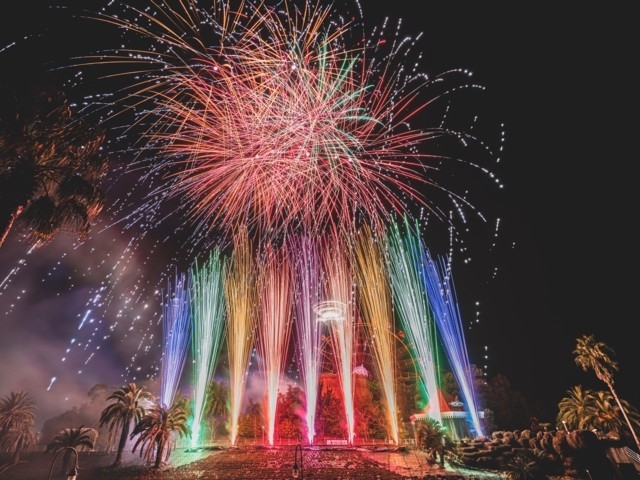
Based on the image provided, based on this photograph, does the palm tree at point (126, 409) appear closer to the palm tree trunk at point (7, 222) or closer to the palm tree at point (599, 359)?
the palm tree trunk at point (7, 222)

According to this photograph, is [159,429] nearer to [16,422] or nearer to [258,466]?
[258,466]

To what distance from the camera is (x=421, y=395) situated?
147 ft

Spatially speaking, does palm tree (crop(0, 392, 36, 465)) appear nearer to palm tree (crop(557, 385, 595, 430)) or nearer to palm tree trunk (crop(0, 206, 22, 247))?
palm tree trunk (crop(0, 206, 22, 247))

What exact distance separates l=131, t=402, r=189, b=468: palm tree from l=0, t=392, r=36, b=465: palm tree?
38.8 ft

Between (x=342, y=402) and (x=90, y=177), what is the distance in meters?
38.4

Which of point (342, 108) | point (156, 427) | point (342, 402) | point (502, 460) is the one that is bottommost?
point (502, 460)

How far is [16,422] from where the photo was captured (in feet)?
106

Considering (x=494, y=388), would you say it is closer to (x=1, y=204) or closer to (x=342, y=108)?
(x=342, y=108)

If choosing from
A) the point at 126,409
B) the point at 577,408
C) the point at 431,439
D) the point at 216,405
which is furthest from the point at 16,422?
the point at 577,408

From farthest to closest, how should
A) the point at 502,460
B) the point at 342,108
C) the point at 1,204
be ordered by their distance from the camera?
1. the point at 502,460
2. the point at 342,108
3. the point at 1,204

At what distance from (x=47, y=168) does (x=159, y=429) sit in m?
20.7

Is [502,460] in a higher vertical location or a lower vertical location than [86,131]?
lower

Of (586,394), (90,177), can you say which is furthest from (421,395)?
(90,177)

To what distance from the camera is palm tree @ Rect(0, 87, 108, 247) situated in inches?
420
